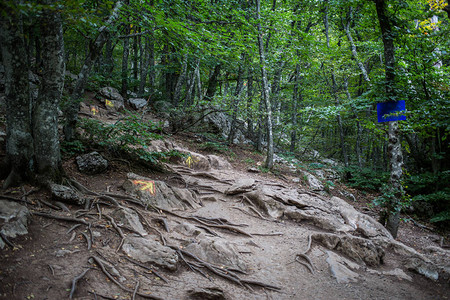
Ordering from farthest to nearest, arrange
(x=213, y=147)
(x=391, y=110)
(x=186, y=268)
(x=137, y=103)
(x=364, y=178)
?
1. (x=137, y=103)
2. (x=364, y=178)
3. (x=213, y=147)
4. (x=391, y=110)
5. (x=186, y=268)

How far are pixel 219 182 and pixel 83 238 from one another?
559 centimetres

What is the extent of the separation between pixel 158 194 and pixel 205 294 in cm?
341

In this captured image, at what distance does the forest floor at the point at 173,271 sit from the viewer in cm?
305

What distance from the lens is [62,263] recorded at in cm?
333

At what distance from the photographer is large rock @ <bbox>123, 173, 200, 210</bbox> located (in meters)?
6.22

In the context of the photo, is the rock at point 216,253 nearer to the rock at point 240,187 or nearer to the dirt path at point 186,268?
the dirt path at point 186,268

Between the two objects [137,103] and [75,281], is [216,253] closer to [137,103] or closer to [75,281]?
[75,281]

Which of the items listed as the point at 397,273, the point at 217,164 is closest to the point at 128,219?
the point at 397,273

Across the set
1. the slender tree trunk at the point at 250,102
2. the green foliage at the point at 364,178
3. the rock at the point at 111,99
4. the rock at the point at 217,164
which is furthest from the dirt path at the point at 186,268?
the rock at the point at 111,99

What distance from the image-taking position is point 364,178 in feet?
45.3

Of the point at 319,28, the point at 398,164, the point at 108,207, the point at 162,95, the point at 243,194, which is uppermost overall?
the point at 319,28

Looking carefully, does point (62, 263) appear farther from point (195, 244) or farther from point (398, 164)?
point (398, 164)

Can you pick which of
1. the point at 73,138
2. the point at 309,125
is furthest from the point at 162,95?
the point at 73,138

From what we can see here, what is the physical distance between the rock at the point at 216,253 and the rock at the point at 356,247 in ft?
9.04
